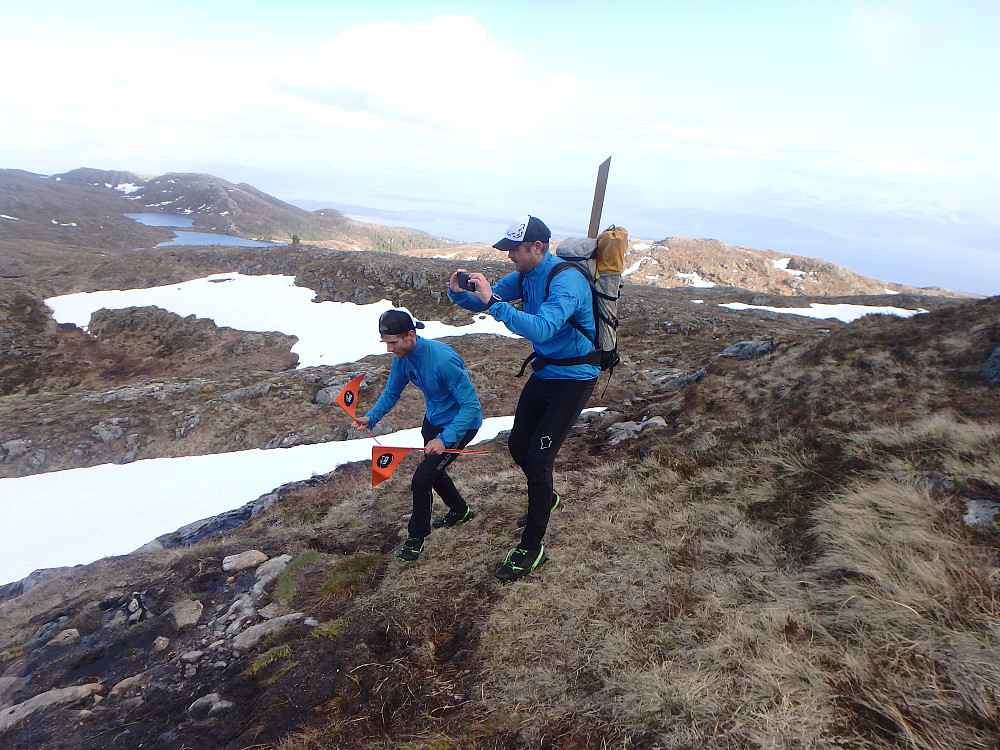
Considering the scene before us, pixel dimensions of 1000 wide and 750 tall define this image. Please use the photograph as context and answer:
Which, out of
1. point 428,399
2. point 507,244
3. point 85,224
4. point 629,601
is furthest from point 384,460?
point 85,224

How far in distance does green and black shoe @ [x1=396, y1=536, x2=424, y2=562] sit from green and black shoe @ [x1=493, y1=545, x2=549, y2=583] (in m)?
1.29

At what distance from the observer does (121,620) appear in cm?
598

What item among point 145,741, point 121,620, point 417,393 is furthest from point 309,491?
point 417,393

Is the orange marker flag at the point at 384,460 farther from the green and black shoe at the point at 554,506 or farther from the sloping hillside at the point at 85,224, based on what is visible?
the sloping hillside at the point at 85,224

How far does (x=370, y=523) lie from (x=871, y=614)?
6956 millimetres

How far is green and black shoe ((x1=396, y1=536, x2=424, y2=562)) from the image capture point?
6008 mm

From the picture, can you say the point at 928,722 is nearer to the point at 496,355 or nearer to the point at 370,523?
the point at 370,523

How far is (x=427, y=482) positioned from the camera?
5805mm

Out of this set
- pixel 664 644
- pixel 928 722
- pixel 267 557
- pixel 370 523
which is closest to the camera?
pixel 928 722

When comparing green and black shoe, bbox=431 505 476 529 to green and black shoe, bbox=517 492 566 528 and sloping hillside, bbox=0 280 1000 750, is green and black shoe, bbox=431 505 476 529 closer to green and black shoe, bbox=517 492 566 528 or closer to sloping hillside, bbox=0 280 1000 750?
sloping hillside, bbox=0 280 1000 750

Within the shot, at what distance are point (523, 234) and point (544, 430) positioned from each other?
7.04 ft

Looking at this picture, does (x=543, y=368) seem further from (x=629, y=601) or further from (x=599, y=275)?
(x=629, y=601)

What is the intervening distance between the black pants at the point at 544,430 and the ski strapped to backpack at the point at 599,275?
27 centimetres

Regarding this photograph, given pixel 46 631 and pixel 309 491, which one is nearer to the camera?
pixel 46 631
